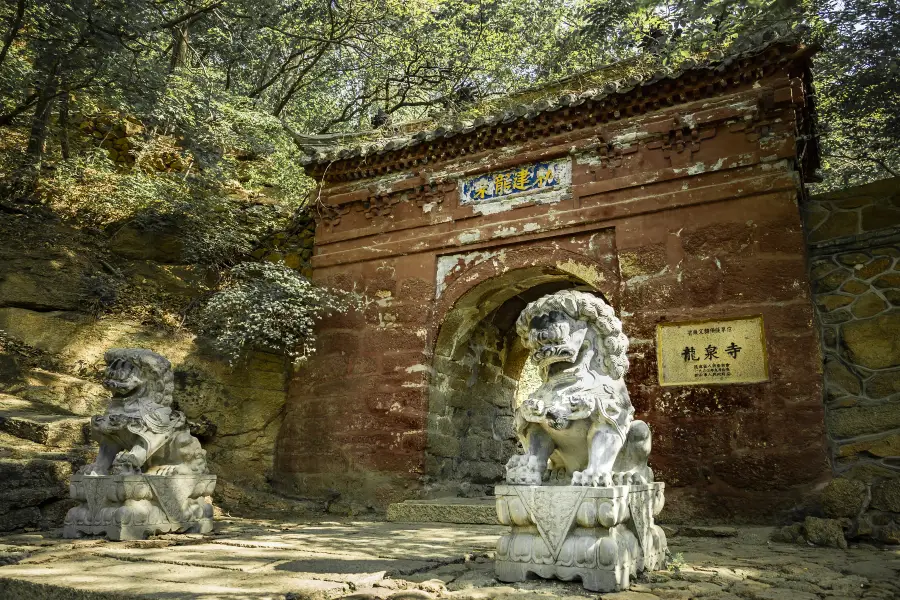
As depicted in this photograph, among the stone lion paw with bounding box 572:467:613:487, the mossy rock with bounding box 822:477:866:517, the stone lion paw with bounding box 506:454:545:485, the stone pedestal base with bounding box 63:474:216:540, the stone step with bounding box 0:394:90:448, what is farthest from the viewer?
the stone step with bounding box 0:394:90:448

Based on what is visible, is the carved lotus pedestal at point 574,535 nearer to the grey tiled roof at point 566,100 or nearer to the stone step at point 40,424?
the stone step at point 40,424

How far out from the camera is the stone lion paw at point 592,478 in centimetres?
322

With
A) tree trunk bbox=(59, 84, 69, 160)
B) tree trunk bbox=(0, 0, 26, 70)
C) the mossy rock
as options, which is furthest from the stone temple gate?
tree trunk bbox=(59, 84, 69, 160)

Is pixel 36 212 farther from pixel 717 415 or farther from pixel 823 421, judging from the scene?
pixel 823 421

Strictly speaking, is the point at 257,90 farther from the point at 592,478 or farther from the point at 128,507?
the point at 592,478

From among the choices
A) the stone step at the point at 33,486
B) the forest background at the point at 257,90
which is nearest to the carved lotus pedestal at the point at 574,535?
the forest background at the point at 257,90

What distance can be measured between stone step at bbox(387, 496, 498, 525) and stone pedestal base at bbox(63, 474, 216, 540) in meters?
2.46

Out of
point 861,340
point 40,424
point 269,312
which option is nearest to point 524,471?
point 861,340

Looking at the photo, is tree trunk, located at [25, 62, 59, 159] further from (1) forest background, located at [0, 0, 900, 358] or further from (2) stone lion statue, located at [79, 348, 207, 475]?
(2) stone lion statue, located at [79, 348, 207, 475]

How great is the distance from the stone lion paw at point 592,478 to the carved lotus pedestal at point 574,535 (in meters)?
0.06

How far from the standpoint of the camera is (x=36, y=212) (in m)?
9.11

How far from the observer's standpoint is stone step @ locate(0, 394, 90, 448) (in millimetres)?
5984

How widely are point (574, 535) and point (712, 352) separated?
12.4 feet

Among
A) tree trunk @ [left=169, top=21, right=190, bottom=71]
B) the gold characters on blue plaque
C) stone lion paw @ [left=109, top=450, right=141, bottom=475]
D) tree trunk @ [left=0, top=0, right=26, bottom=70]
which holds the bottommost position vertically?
stone lion paw @ [left=109, top=450, right=141, bottom=475]
